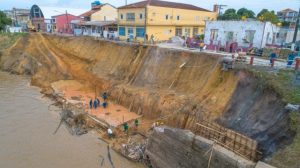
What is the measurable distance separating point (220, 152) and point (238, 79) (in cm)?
832

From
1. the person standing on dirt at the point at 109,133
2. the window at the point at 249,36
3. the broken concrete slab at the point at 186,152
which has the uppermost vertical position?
the window at the point at 249,36

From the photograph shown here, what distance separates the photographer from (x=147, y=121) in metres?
20.0

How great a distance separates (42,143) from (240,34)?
78.3 ft

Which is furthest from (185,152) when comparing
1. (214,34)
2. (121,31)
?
(121,31)

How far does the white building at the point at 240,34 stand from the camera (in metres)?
25.4

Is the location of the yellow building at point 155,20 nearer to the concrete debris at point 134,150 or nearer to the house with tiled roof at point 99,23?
the house with tiled roof at point 99,23

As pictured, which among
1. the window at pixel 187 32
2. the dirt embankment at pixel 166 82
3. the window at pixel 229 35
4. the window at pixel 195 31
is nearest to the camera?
the dirt embankment at pixel 166 82

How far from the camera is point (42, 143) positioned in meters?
17.7

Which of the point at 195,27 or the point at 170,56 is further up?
the point at 195,27

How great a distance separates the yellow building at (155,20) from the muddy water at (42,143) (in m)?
18.0

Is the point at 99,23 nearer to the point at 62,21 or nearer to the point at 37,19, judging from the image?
the point at 62,21

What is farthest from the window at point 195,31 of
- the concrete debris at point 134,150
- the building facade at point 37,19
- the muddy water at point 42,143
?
the building facade at point 37,19

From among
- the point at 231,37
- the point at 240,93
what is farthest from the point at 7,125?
the point at 231,37

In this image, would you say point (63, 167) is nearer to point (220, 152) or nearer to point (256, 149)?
point (220, 152)
